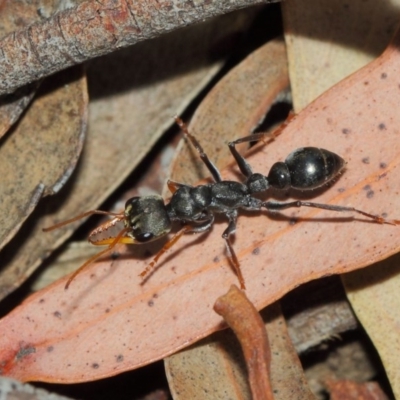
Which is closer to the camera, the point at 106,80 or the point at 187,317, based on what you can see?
the point at 187,317

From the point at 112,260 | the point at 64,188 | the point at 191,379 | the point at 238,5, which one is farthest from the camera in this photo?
the point at 64,188

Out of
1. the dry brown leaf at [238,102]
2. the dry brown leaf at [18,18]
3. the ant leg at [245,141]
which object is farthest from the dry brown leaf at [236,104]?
the dry brown leaf at [18,18]

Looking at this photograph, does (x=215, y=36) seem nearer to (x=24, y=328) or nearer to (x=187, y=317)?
(x=187, y=317)

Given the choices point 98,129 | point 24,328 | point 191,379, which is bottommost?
point 191,379

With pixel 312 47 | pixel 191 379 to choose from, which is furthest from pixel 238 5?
pixel 191 379

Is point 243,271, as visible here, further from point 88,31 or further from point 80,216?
point 88,31

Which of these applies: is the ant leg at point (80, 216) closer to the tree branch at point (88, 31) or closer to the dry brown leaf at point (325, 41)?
the tree branch at point (88, 31)

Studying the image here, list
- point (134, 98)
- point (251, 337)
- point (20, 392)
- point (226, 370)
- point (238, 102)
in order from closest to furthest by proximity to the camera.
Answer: point (251, 337)
point (20, 392)
point (226, 370)
point (238, 102)
point (134, 98)

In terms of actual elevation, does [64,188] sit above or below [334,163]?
above

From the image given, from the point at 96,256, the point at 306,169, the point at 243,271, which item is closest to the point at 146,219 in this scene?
the point at 96,256
